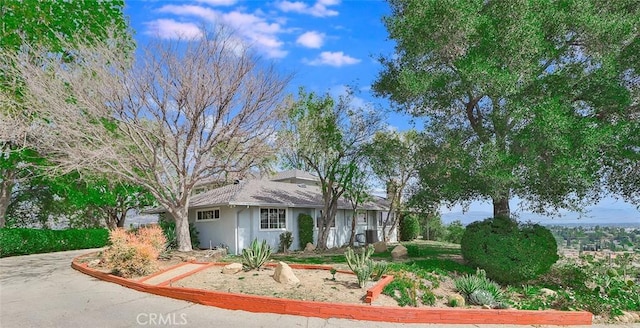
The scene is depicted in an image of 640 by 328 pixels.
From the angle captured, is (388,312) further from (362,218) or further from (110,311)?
(362,218)

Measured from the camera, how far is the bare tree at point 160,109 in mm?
15555

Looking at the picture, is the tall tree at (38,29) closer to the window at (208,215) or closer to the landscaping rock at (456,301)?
the window at (208,215)

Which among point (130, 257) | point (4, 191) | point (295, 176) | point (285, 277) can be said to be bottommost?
point (285, 277)

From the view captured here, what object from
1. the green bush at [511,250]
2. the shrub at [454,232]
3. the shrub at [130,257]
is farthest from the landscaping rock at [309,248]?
the shrub at [454,232]

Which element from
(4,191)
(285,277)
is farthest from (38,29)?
(285,277)

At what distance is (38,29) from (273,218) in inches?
605

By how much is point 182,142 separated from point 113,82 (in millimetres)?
3478

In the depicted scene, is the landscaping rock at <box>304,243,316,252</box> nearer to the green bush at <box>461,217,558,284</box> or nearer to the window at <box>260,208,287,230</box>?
the window at <box>260,208,287,230</box>

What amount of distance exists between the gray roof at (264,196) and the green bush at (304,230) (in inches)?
29.9

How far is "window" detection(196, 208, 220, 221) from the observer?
2309cm

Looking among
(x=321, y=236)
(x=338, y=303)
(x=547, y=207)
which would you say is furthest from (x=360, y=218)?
(x=338, y=303)

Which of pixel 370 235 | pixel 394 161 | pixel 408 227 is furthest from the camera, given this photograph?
pixel 408 227

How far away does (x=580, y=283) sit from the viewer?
46.5 ft

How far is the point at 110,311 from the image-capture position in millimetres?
8477
